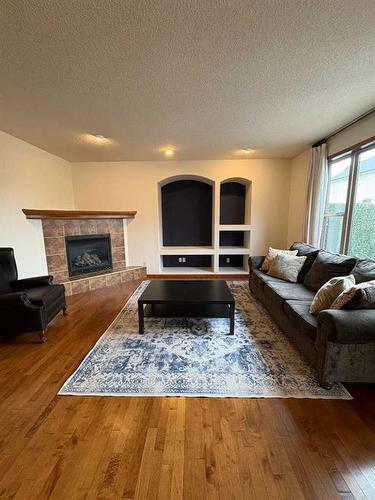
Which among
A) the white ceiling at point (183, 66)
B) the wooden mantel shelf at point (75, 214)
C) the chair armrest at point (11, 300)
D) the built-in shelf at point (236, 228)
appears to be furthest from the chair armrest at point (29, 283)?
the built-in shelf at point (236, 228)

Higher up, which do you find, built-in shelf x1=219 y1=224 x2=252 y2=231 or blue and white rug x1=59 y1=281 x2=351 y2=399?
built-in shelf x1=219 y1=224 x2=252 y2=231

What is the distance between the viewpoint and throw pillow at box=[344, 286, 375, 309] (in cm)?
168

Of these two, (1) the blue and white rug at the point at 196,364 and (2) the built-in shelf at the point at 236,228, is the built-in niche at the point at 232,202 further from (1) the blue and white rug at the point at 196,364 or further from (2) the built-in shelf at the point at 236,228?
(1) the blue and white rug at the point at 196,364

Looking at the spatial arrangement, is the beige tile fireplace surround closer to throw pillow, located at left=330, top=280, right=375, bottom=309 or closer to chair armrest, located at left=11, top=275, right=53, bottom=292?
chair armrest, located at left=11, top=275, right=53, bottom=292

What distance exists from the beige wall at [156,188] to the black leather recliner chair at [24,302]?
2391 mm

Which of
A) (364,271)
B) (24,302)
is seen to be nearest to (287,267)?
(364,271)

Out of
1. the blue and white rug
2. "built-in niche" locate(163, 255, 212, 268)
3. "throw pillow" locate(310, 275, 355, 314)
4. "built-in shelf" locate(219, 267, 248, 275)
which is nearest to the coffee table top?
the blue and white rug

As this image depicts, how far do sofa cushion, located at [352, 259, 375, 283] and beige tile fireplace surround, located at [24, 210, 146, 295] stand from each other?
385cm

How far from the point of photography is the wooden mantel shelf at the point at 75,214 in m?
3.42

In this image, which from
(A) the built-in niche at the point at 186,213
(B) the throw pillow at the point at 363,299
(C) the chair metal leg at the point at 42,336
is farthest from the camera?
(A) the built-in niche at the point at 186,213

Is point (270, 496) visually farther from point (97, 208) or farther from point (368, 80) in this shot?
point (97, 208)

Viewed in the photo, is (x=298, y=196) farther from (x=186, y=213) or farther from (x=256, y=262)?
(x=186, y=213)

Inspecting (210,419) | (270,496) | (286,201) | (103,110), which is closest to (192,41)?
(103,110)

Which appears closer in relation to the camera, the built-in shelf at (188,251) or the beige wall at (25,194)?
the beige wall at (25,194)
